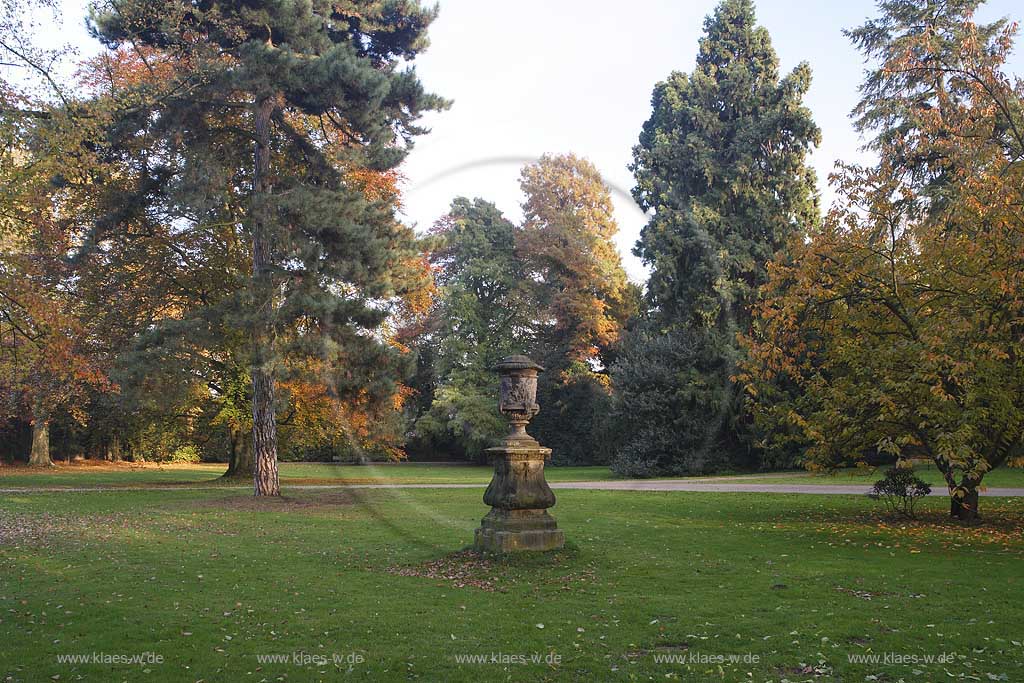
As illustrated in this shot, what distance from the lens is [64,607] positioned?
28.4 feet

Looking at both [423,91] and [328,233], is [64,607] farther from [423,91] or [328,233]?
[423,91]

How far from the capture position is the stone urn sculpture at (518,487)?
11555 mm

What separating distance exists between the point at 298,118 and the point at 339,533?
1389cm

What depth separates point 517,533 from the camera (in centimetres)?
1148

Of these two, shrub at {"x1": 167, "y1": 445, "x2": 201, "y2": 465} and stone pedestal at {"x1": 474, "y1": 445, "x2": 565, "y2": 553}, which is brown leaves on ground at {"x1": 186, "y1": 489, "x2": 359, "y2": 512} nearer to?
stone pedestal at {"x1": 474, "y1": 445, "x2": 565, "y2": 553}

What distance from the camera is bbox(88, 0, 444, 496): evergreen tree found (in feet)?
64.5

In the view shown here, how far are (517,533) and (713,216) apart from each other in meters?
26.2

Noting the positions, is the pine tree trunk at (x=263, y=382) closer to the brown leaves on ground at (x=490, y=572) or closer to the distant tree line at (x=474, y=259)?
the distant tree line at (x=474, y=259)

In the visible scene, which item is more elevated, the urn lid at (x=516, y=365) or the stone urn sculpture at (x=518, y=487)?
the urn lid at (x=516, y=365)

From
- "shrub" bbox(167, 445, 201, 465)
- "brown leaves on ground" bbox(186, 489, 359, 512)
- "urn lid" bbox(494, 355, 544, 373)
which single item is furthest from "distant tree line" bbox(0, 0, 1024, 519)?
"urn lid" bbox(494, 355, 544, 373)

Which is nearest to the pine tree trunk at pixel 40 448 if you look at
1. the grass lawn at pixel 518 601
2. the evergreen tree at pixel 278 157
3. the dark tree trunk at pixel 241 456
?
the dark tree trunk at pixel 241 456

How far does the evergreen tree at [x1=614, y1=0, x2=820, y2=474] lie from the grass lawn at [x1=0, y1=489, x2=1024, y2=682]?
17333 mm

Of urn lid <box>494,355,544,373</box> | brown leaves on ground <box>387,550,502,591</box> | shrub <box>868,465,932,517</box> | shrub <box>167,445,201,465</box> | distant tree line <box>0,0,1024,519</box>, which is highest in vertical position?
distant tree line <box>0,0,1024,519</box>

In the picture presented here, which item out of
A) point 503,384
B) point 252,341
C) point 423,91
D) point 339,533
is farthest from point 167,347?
point 503,384
